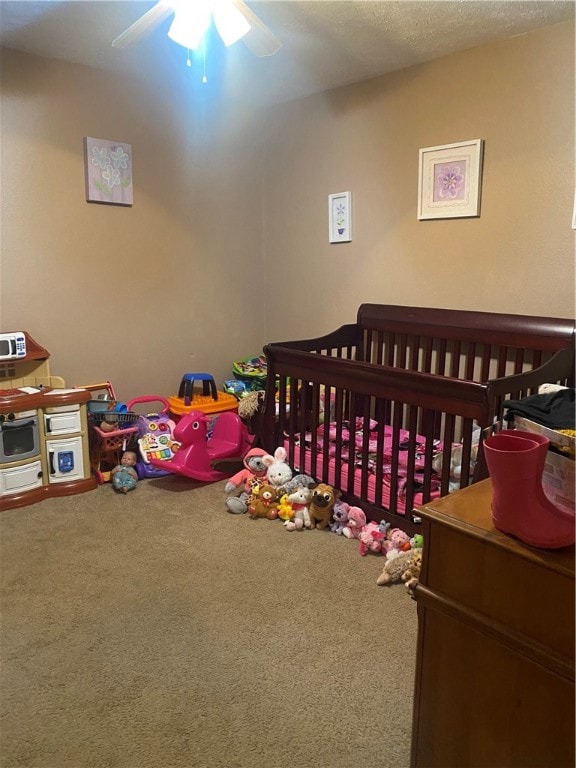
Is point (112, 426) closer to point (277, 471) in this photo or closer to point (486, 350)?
point (277, 471)

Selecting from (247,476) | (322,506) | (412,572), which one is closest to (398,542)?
(412,572)

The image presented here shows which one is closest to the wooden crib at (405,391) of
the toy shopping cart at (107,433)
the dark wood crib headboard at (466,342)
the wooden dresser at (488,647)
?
the dark wood crib headboard at (466,342)

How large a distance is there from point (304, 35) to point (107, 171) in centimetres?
128

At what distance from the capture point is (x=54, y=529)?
7.88ft

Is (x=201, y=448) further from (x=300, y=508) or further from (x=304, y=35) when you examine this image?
(x=304, y=35)

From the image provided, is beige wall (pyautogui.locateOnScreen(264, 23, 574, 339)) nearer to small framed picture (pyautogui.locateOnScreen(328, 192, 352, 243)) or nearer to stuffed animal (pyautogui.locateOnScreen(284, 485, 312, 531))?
small framed picture (pyautogui.locateOnScreen(328, 192, 352, 243))

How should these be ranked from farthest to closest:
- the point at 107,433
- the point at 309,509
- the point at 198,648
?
1. the point at 107,433
2. the point at 309,509
3. the point at 198,648

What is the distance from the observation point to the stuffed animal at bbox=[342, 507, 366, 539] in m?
2.33

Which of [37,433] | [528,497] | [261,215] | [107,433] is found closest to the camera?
[528,497]

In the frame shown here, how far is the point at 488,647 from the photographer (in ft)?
3.30

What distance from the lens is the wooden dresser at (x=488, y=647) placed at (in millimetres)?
908

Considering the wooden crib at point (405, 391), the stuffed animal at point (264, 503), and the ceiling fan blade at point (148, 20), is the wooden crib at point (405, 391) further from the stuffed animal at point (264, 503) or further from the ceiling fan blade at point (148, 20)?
the ceiling fan blade at point (148, 20)

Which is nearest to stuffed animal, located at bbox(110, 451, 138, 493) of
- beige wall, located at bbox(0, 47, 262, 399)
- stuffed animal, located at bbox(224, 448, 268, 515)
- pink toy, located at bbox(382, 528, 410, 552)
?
stuffed animal, located at bbox(224, 448, 268, 515)

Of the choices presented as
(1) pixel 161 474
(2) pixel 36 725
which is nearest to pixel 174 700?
(2) pixel 36 725
